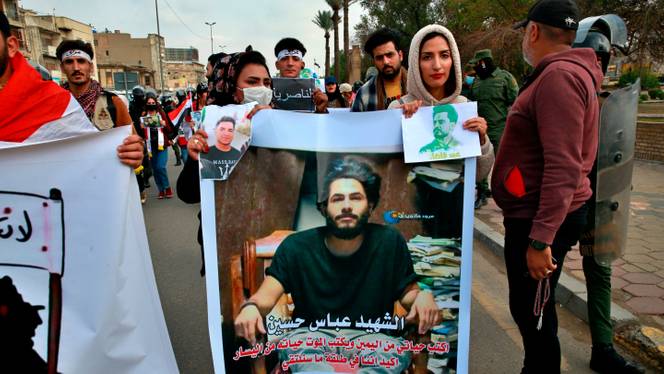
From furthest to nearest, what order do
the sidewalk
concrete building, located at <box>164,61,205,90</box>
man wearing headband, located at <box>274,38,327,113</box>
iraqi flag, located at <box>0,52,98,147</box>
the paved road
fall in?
1. concrete building, located at <box>164,61,205,90</box>
2. man wearing headband, located at <box>274,38,327,113</box>
3. the sidewalk
4. the paved road
5. iraqi flag, located at <box>0,52,98,147</box>

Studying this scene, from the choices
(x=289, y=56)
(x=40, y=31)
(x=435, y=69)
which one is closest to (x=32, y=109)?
(x=435, y=69)

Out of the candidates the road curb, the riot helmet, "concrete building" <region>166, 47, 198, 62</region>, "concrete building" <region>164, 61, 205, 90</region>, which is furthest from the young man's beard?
"concrete building" <region>166, 47, 198, 62</region>

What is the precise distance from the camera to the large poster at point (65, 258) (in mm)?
1816

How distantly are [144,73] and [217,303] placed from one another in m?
75.9

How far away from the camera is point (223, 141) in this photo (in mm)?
1938

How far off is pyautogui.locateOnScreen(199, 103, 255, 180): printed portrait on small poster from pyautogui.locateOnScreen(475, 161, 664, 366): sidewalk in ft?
8.58

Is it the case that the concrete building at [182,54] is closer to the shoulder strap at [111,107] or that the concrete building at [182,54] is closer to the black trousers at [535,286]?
the shoulder strap at [111,107]

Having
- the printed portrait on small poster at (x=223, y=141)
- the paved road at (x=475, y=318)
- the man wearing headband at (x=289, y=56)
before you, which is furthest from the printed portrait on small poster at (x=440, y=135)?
the man wearing headband at (x=289, y=56)

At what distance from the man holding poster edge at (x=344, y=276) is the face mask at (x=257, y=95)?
31.5 inches

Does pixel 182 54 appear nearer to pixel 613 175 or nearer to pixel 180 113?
pixel 180 113

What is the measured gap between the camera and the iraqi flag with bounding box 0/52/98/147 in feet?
5.78

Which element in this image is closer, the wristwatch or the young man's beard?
the wristwatch

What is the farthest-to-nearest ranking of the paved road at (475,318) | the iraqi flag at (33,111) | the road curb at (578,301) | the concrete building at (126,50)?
1. the concrete building at (126,50)
2. the road curb at (578,301)
3. the paved road at (475,318)
4. the iraqi flag at (33,111)

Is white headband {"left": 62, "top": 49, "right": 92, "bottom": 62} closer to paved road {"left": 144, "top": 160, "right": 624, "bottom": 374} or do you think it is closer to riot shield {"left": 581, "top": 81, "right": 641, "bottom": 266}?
paved road {"left": 144, "top": 160, "right": 624, "bottom": 374}
